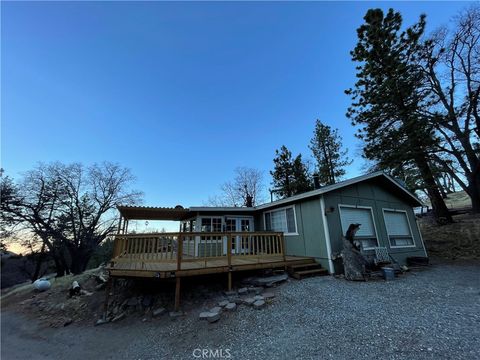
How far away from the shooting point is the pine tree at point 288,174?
19.6m

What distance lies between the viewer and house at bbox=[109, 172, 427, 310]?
19.5ft

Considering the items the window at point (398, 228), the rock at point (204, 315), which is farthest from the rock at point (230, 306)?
the window at point (398, 228)

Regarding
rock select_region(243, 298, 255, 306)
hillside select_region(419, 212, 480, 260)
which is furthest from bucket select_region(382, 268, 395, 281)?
hillside select_region(419, 212, 480, 260)

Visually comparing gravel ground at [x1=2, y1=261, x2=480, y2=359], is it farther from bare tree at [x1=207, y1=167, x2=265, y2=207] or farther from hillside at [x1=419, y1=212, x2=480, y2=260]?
bare tree at [x1=207, y1=167, x2=265, y2=207]

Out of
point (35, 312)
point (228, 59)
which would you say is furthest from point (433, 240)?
point (35, 312)

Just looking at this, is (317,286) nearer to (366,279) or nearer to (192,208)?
(366,279)

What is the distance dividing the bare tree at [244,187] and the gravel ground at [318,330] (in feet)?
62.9

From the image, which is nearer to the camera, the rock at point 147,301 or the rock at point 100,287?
the rock at point 147,301

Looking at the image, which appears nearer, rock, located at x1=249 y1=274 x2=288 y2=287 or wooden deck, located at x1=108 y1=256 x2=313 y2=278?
wooden deck, located at x1=108 y1=256 x2=313 y2=278

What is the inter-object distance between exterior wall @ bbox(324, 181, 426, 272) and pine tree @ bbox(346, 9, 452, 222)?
3134mm

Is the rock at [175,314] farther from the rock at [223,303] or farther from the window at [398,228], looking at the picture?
the window at [398,228]

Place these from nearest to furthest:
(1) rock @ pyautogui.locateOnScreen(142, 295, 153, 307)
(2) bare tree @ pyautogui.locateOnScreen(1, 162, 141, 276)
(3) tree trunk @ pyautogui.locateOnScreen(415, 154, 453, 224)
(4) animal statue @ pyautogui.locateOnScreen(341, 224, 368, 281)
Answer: (1) rock @ pyautogui.locateOnScreen(142, 295, 153, 307) → (4) animal statue @ pyautogui.locateOnScreen(341, 224, 368, 281) → (3) tree trunk @ pyautogui.locateOnScreen(415, 154, 453, 224) → (2) bare tree @ pyautogui.locateOnScreen(1, 162, 141, 276)

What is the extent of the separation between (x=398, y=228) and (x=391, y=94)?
7143 mm

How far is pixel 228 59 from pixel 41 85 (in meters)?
10.3
